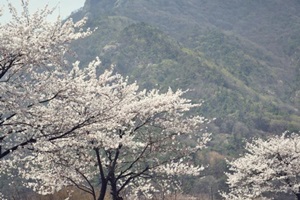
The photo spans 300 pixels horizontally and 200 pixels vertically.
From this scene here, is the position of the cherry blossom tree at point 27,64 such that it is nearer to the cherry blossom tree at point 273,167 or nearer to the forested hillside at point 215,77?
the cherry blossom tree at point 273,167

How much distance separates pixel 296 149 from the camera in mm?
22375

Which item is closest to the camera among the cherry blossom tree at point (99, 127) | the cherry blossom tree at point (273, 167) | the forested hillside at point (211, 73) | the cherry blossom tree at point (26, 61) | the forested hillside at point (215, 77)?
the cherry blossom tree at point (26, 61)

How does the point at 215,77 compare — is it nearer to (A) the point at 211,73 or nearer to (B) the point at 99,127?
(A) the point at 211,73

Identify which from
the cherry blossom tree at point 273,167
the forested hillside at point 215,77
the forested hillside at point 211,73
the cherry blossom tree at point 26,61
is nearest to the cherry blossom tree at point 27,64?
the cherry blossom tree at point 26,61

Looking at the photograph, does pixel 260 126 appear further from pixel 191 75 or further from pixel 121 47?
pixel 121 47

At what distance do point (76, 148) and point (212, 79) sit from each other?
433ft

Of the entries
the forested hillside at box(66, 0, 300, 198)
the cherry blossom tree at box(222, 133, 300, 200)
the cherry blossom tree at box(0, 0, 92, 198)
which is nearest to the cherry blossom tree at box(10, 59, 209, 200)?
the cherry blossom tree at box(0, 0, 92, 198)

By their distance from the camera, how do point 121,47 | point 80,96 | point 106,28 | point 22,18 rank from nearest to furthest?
point 22,18 < point 80,96 < point 121,47 < point 106,28

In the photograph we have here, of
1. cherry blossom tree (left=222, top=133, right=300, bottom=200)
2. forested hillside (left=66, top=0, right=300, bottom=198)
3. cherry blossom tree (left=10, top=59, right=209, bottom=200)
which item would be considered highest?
forested hillside (left=66, top=0, right=300, bottom=198)

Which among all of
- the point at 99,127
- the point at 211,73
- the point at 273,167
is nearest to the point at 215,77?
the point at 211,73

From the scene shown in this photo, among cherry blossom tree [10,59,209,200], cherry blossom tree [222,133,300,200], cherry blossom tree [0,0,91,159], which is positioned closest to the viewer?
cherry blossom tree [0,0,91,159]

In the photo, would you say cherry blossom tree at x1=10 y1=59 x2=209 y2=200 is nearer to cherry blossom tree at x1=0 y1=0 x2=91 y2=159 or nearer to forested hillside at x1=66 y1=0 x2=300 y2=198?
cherry blossom tree at x1=0 y1=0 x2=91 y2=159

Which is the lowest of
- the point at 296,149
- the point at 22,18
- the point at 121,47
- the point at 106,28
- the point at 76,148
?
the point at 76,148

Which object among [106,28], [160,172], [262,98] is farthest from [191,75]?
[160,172]
